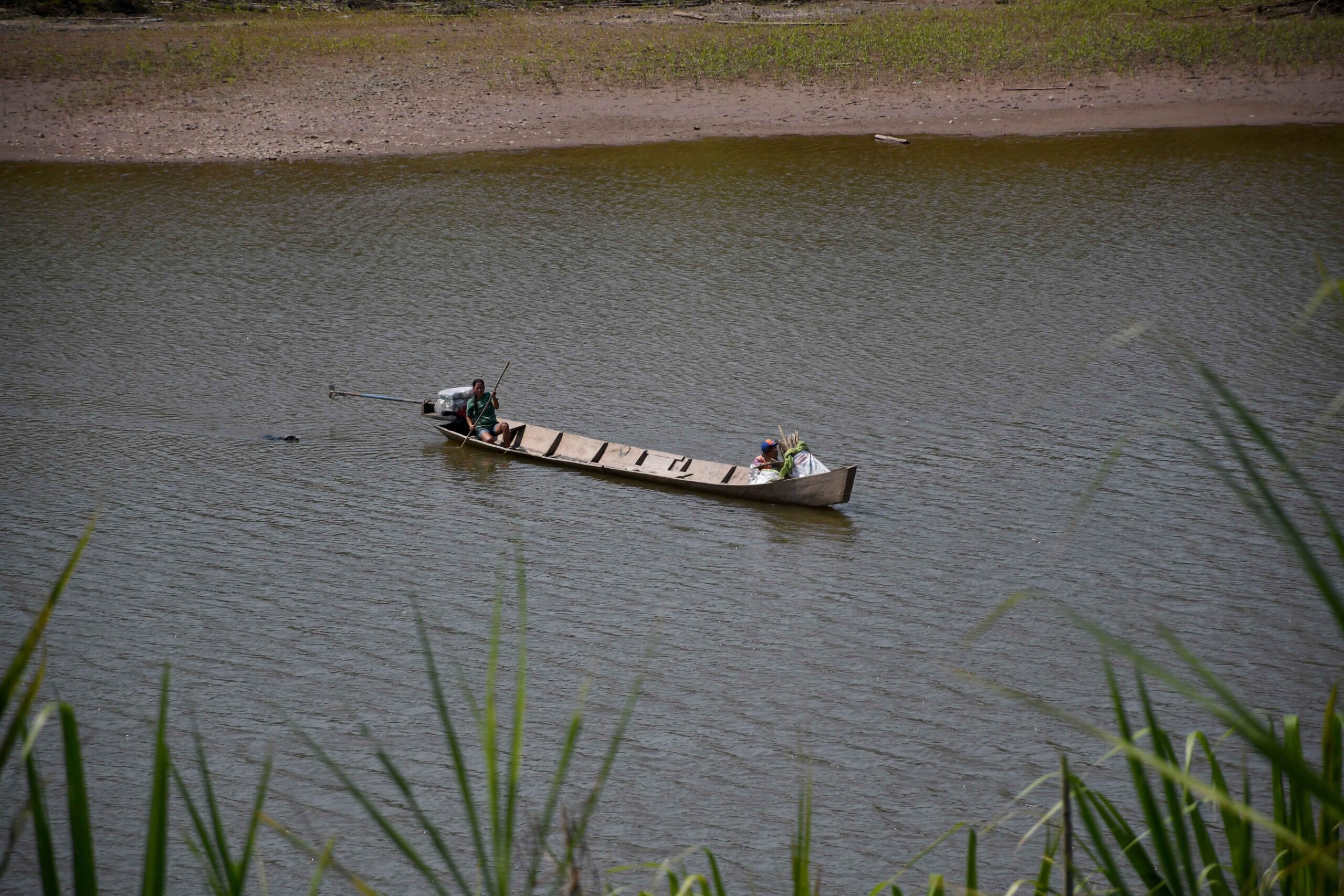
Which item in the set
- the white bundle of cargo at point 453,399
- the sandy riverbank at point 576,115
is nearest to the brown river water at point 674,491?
the white bundle of cargo at point 453,399

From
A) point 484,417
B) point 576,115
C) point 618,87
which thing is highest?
point 618,87

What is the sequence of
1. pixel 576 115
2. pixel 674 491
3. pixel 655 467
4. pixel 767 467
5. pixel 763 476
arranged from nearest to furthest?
pixel 763 476, pixel 767 467, pixel 674 491, pixel 655 467, pixel 576 115

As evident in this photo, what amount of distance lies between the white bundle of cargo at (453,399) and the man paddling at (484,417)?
0.24 feet

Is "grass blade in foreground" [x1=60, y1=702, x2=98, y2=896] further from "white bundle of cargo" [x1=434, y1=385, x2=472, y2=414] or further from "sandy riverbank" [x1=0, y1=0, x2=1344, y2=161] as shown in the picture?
"sandy riverbank" [x1=0, y1=0, x2=1344, y2=161]

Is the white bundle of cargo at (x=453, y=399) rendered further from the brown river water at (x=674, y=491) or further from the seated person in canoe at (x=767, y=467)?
the seated person in canoe at (x=767, y=467)

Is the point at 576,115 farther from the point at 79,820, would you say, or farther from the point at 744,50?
the point at 79,820

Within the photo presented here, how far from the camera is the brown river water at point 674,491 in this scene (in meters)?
10.1

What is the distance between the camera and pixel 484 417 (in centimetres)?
1705

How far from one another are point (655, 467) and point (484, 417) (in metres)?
2.97

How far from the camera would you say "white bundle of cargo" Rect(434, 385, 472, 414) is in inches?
677

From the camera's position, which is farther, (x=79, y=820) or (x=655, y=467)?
(x=655, y=467)

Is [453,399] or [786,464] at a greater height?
[453,399]

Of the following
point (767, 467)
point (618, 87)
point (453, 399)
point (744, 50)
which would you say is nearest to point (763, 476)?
point (767, 467)

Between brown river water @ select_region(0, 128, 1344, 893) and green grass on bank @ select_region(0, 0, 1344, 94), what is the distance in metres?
5.76
